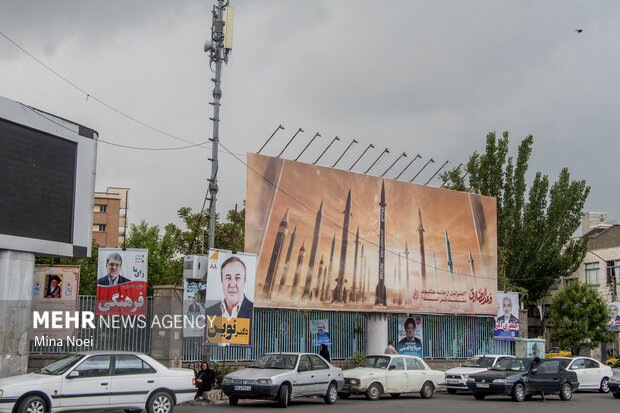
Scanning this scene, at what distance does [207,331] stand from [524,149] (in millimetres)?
31041

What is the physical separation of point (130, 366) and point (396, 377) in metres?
9.57

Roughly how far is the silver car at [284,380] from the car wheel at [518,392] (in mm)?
5530

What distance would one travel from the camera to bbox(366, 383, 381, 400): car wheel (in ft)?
69.2

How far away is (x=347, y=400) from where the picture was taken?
842 inches

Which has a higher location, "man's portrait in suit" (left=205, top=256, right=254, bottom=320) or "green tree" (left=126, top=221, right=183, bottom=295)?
"green tree" (left=126, top=221, right=183, bottom=295)

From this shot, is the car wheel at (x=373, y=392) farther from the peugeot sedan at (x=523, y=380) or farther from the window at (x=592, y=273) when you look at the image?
the window at (x=592, y=273)

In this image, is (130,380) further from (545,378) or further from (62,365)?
(545,378)

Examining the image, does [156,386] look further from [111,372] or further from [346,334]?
[346,334]

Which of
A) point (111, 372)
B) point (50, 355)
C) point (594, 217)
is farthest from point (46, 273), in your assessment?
point (594, 217)

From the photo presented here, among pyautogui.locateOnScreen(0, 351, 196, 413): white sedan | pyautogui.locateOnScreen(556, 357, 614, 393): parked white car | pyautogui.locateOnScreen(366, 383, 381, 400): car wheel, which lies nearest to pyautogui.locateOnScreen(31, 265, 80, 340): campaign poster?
pyautogui.locateOnScreen(0, 351, 196, 413): white sedan

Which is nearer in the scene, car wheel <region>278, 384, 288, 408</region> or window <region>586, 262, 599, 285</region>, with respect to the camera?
car wheel <region>278, 384, 288, 408</region>

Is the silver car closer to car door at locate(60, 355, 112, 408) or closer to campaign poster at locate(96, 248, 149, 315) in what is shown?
car door at locate(60, 355, 112, 408)

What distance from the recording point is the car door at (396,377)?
2148 cm

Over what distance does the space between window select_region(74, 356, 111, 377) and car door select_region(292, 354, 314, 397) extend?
5.56m
